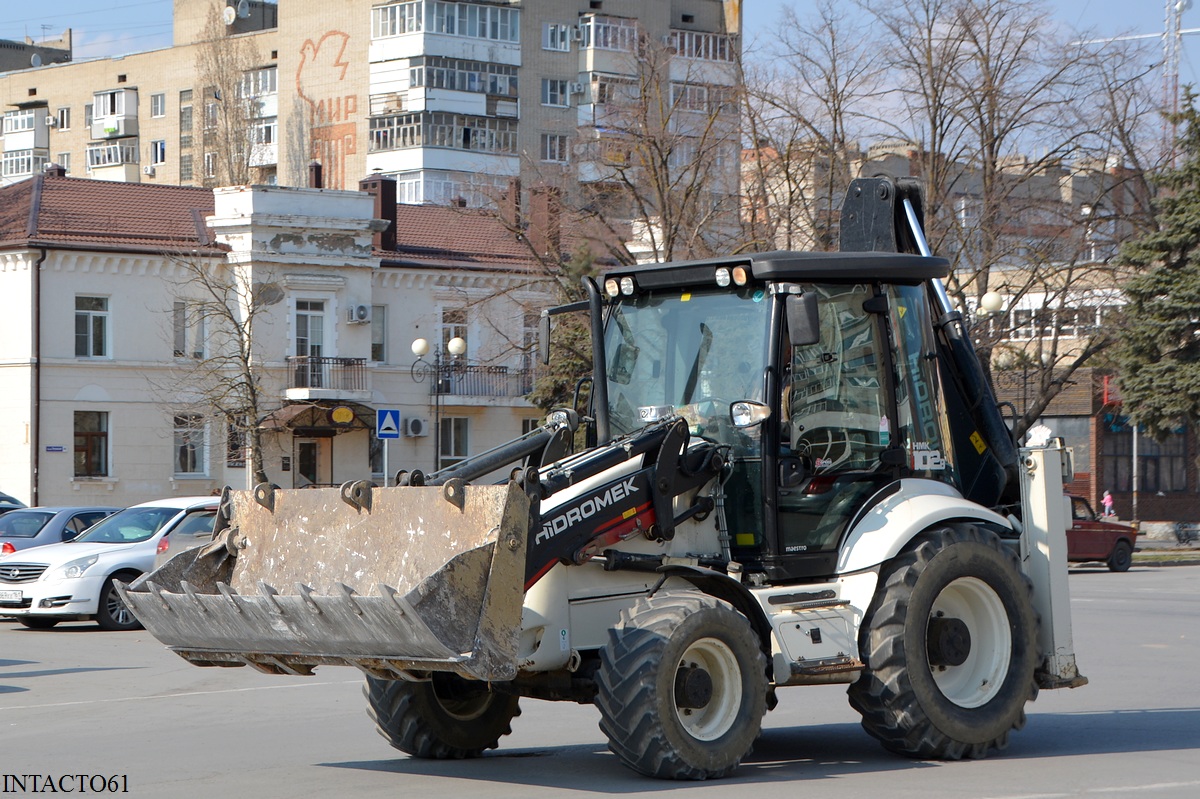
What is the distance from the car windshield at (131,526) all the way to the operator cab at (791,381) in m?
13.9

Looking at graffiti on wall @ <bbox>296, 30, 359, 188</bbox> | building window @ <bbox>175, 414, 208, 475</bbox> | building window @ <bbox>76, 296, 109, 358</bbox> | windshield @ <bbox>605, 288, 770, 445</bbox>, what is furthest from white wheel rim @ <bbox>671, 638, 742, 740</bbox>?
graffiti on wall @ <bbox>296, 30, 359, 188</bbox>

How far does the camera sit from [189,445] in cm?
4778

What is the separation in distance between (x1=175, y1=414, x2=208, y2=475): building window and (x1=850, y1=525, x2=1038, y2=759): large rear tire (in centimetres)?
3926

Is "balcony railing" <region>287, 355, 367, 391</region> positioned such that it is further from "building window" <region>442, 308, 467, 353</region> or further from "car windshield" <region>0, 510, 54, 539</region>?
"car windshield" <region>0, 510, 54, 539</region>

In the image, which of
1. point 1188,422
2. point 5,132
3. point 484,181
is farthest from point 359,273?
point 5,132

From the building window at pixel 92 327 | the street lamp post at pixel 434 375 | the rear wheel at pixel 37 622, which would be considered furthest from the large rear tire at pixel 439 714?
the street lamp post at pixel 434 375

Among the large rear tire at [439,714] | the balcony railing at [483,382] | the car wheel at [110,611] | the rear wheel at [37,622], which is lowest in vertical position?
the rear wheel at [37,622]

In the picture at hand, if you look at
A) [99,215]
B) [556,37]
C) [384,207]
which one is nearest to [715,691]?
[99,215]

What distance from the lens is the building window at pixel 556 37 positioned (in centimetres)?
8369

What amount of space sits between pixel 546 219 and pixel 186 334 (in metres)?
15.3

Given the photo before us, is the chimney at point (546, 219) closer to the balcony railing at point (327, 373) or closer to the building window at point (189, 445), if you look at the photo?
the balcony railing at point (327, 373)

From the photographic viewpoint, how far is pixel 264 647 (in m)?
9.01

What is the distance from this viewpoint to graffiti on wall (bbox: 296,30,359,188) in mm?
84188

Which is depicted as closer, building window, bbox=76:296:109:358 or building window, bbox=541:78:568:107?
building window, bbox=76:296:109:358
